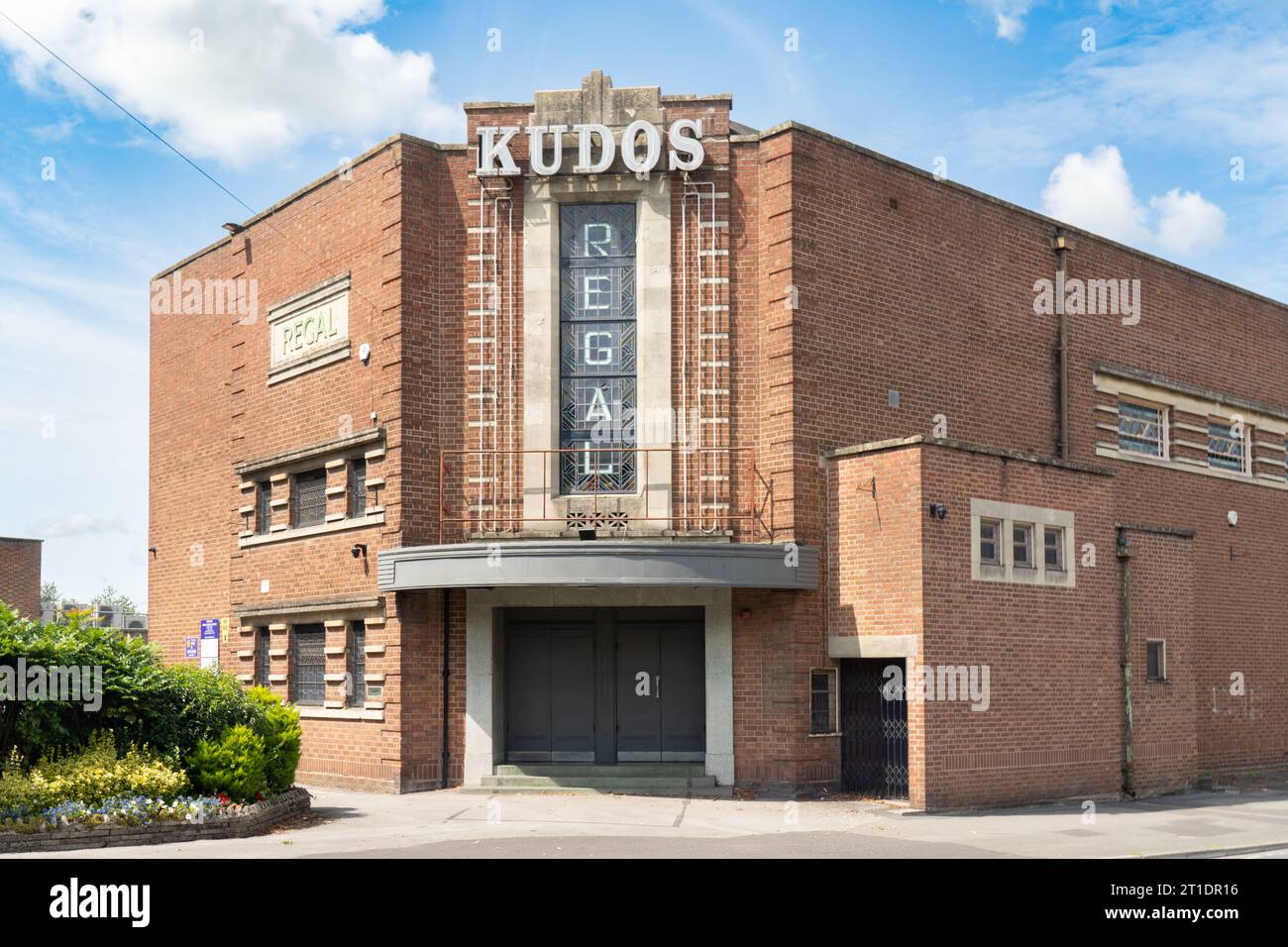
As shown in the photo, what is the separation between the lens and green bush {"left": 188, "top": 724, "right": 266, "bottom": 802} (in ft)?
54.2

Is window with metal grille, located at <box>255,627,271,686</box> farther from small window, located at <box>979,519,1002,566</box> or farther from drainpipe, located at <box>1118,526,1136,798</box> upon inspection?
drainpipe, located at <box>1118,526,1136,798</box>

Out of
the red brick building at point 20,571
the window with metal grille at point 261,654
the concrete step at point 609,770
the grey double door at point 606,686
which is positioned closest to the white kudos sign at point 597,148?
the grey double door at point 606,686

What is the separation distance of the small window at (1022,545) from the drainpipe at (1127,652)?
2.26 metres

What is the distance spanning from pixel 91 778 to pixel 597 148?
12080 millimetres

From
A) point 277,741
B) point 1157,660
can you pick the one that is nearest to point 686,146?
point 277,741

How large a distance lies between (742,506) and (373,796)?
7.33 m

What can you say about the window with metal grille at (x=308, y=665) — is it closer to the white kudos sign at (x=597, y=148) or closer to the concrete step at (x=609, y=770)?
the concrete step at (x=609, y=770)

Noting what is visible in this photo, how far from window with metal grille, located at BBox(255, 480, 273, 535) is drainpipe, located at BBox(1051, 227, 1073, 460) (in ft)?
49.8

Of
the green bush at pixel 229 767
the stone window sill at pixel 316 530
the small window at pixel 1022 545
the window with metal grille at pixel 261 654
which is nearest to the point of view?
the green bush at pixel 229 767

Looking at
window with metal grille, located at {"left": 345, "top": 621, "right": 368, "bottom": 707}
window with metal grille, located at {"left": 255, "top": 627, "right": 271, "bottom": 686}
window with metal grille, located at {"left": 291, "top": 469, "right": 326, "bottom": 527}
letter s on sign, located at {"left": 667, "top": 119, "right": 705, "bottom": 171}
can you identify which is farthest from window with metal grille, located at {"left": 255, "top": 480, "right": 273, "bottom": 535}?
letter s on sign, located at {"left": 667, "top": 119, "right": 705, "bottom": 171}

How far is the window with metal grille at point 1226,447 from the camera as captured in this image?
28.3 m

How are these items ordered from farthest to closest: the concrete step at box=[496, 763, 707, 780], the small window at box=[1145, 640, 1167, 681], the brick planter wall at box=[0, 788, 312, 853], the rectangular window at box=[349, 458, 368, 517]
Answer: the rectangular window at box=[349, 458, 368, 517]
the small window at box=[1145, 640, 1167, 681]
the concrete step at box=[496, 763, 707, 780]
the brick planter wall at box=[0, 788, 312, 853]

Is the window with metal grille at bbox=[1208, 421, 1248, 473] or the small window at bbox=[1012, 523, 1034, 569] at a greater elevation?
the window with metal grille at bbox=[1208, 421, 1248, 473]

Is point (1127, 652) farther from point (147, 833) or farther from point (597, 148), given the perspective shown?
point (147, 833)
